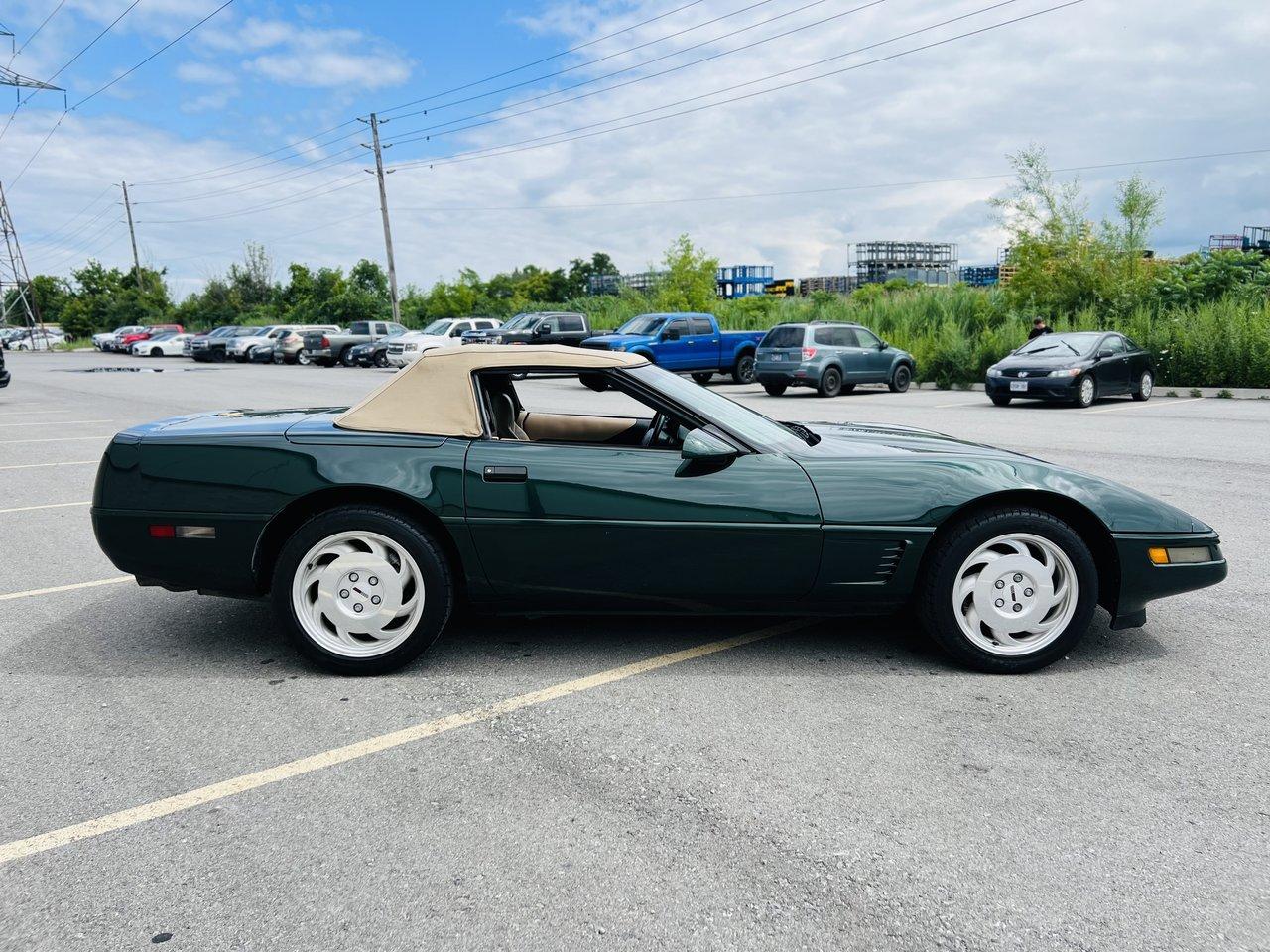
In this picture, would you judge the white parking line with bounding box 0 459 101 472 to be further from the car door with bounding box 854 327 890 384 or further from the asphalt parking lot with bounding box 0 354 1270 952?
the car door with bounding box 854 327 890 384

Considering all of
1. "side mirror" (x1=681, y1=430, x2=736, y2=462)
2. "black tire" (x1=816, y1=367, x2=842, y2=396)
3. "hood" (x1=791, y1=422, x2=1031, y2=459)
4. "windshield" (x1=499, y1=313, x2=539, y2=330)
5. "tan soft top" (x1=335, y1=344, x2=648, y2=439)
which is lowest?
"black tire" (x1=816, y1=367, x2=842, y2=396)

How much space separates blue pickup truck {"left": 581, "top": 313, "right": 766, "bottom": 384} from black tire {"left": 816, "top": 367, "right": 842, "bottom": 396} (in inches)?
149

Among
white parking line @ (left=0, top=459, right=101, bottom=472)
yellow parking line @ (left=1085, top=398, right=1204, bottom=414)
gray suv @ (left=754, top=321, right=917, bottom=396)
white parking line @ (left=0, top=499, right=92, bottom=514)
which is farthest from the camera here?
gray suv @ (left=754, top=321, right=917, bottom=396)

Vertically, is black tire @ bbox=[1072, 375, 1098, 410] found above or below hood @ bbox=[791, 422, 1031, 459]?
below

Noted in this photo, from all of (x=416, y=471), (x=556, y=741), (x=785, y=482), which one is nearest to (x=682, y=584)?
(x=785, y=482)

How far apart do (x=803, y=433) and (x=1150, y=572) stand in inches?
59.1

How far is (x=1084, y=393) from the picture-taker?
17094 millimetres

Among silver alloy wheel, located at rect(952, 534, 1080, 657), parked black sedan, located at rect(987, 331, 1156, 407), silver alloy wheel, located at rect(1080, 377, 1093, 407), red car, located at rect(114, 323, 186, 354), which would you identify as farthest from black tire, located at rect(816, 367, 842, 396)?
red car, located at rect(114, 323, 186, 354)

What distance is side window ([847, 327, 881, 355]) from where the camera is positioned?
21.2 m

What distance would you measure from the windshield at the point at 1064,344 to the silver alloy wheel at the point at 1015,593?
15122 mm

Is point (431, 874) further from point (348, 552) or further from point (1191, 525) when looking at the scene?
point (1191, 525)

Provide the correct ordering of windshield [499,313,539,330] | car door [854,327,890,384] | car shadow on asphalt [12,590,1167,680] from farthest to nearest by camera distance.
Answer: windshield [499,313,539,330], car door [854,327,890,384], car shadow on asphalt [12,590,1167,680]

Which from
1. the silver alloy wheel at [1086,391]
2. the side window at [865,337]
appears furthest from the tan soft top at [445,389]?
the side window at [865,337]

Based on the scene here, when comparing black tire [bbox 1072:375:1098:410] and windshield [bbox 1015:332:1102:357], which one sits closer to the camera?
black tire [bbox 1072:375:1098:410]
